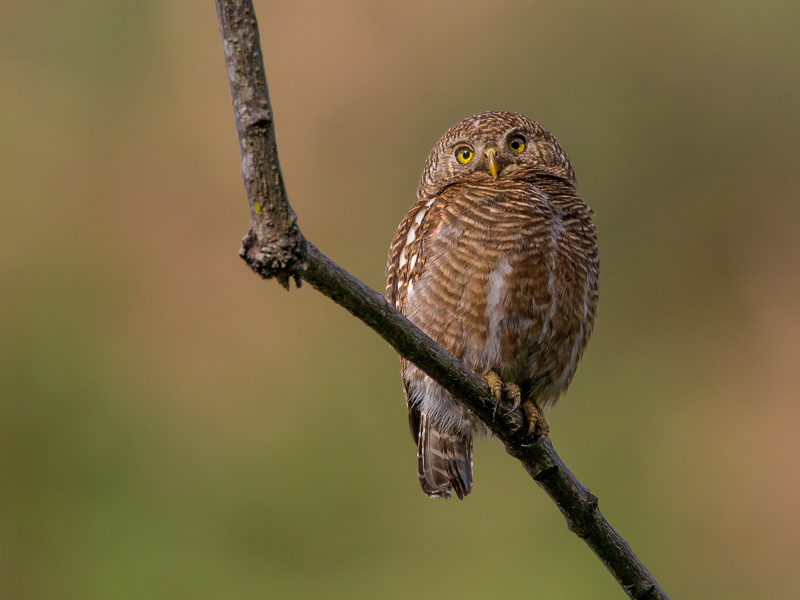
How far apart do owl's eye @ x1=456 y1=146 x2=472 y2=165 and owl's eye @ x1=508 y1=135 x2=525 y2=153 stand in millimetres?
183

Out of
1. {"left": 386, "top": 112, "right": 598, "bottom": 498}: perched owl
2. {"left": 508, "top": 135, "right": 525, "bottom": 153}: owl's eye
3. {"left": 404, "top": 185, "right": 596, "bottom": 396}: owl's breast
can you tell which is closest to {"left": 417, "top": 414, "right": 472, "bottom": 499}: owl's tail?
{"left": 386, "top": 112, "right": 598, "bottom": 498}: perched owl

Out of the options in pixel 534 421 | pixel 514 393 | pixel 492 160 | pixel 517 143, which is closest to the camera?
pixel 534 421

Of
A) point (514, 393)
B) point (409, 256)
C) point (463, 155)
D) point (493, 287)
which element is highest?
point (463, 155)

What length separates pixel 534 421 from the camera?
2.63 meters

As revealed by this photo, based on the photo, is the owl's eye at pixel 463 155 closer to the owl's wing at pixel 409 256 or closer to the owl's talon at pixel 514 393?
the owl's wing at pixel 409 256

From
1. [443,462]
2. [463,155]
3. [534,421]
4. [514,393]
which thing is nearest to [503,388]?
[514,393]

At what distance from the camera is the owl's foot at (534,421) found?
255cm

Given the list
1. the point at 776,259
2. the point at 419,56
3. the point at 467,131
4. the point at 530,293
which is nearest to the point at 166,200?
the point at 419,56

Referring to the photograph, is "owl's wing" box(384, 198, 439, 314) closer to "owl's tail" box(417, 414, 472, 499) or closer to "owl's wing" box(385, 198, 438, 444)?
"owl's wing" box(385, 198, 438, 444)

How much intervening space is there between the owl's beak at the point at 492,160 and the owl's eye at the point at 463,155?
12 centimetres

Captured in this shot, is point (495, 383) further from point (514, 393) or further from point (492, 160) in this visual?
point (492, 160)

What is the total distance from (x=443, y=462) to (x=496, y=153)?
1301 mm

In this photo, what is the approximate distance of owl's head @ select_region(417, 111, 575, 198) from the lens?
3371 millimetres

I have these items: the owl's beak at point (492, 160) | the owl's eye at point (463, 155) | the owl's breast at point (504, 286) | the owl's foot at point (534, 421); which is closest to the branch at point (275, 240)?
the owl's foot at point (534, 421)
